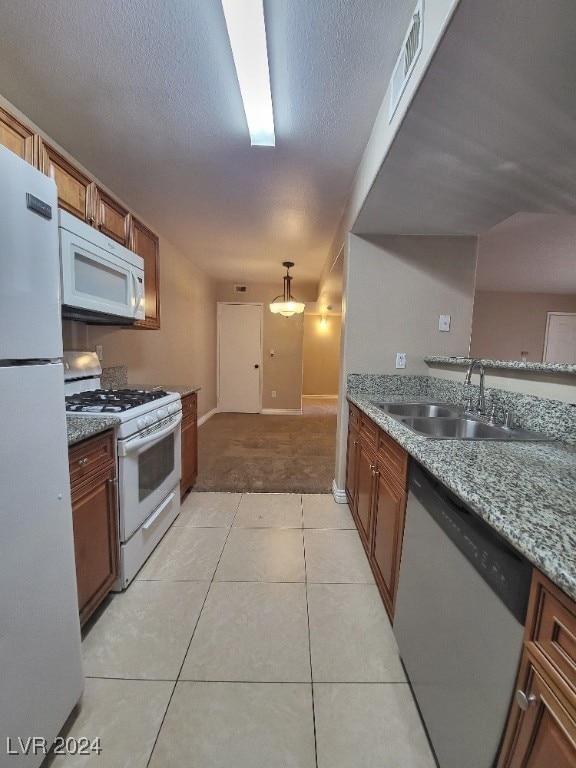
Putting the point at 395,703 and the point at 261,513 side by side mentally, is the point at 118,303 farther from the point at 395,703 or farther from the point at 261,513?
the point at 395,703

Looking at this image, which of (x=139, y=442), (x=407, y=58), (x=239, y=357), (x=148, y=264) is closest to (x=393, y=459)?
(x=139, y=442)

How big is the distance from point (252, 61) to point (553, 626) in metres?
1.97

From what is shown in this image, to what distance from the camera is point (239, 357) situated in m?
5.61

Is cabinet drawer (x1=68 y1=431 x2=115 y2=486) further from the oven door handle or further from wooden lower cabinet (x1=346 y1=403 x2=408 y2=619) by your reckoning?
wooden lower cabinet (x1=346 y1=403 x2=408 y2=619)

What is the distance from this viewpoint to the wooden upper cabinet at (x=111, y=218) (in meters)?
1.74

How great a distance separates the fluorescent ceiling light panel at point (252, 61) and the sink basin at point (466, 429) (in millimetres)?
1638

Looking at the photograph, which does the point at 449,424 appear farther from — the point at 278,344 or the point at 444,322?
the point at 278,344

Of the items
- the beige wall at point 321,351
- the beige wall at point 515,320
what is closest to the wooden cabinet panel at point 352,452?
the beige wall at point 515,320

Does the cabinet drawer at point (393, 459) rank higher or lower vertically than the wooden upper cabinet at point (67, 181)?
lower

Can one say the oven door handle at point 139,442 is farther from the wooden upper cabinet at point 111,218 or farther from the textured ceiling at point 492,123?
the textured ceiling at point 492,123

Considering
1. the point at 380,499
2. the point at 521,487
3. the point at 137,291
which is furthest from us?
the point at 137,291

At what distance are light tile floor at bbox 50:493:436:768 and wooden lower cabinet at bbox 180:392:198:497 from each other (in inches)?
23.7

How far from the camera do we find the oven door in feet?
4.82

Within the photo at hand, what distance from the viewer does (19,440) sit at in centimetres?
75
